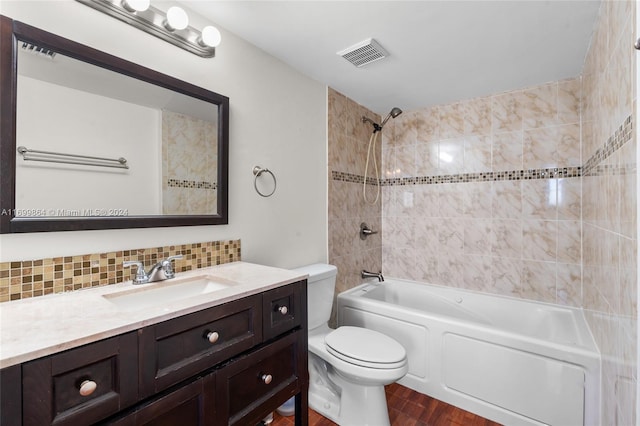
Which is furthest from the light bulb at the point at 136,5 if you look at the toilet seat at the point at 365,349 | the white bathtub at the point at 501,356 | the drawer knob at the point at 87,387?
the white bathtub at the point at 501,356

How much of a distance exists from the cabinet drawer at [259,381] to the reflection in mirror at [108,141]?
0.76m

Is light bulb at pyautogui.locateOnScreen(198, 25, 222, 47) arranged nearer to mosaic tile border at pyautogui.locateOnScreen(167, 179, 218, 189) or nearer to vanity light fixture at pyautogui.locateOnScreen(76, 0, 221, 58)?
vanity light fixture at pyautogui.locateOnScreen(76, 0, 221, 58)

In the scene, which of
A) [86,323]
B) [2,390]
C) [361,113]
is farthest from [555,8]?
[2,390]

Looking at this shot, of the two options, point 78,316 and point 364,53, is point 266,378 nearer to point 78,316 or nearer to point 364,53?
point 78,316

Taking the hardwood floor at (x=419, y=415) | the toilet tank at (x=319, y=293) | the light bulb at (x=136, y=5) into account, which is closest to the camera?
the light bulb at (x=136, y=5)

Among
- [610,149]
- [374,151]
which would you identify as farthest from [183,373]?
[374,151]

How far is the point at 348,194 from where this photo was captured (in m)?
2.61

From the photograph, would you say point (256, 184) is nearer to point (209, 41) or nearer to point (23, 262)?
point (209, 41)

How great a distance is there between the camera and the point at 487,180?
2531 mm

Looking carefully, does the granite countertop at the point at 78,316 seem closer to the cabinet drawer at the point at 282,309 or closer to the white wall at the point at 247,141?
the cabinet drawer at the point at 282,309

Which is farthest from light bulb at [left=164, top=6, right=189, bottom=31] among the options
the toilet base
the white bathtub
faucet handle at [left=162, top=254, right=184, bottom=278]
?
the white bathtub

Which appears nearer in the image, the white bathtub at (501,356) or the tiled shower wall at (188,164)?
the tiled shower wall at (188,164)

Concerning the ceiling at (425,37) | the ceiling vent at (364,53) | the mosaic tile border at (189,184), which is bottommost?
the mosaic tile border at (189,184)

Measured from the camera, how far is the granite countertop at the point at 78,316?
671mm
